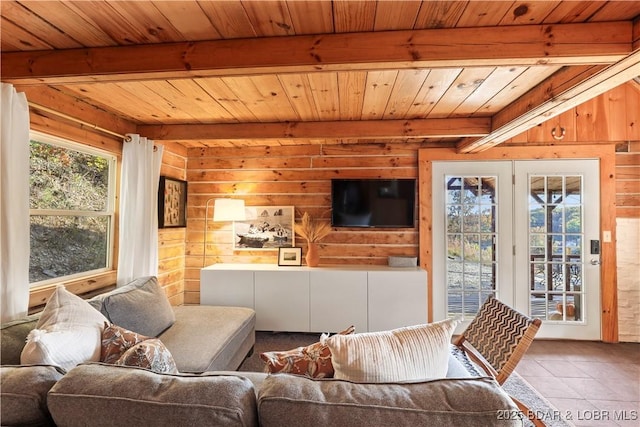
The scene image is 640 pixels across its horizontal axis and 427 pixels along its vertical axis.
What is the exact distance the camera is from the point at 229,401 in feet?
2.88

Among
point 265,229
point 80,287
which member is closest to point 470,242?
point 265,229

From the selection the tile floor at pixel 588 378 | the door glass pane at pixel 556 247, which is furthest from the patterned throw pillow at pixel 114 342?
the door glass pane at pixel 556 247

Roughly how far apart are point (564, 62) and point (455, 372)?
158 cm

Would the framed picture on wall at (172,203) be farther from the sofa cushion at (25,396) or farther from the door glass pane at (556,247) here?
the door glass pane at (556,247)

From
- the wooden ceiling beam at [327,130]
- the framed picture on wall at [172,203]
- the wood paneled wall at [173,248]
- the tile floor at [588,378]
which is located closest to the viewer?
the tile floor at [588,378]

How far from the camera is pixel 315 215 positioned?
144 inches

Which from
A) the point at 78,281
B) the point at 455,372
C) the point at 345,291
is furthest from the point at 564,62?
the point at 78,281

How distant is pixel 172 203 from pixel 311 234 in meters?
1.64

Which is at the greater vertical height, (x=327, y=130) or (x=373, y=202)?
(x=327, y=130)

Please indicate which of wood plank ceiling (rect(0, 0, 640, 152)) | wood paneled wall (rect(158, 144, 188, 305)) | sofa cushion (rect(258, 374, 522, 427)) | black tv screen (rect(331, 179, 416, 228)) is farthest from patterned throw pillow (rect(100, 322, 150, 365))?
black tv screen (rect(331, 179, 416, 228))

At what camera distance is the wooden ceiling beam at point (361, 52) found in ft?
4.50

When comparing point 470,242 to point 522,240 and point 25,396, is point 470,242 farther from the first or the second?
point 25,396

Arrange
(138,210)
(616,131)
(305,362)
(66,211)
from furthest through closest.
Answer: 1. (616,131)
2. (138,210)
3. (66,211)
4. (305,362)

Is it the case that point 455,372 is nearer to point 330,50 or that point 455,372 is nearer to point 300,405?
point 300,405
